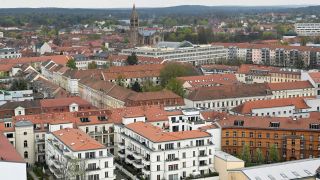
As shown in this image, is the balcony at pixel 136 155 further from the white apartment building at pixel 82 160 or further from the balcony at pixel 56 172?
the balcony at pixel 56 172

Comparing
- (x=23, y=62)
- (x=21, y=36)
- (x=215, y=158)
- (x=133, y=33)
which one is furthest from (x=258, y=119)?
(x=21, y=36)

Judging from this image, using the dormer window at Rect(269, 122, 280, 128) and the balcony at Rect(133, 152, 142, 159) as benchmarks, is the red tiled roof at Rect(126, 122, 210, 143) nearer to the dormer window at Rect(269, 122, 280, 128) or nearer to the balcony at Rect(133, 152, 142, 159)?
the balcony at Rect(133, 152, 142, 159)

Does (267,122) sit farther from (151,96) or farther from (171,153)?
(151,96)

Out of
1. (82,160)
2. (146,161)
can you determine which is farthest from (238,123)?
(82,160)

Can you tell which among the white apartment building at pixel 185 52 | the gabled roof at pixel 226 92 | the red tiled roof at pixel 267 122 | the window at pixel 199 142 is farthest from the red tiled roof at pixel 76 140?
the white apartment building at pixel 185 52

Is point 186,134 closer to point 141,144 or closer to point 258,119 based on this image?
point 141,144
